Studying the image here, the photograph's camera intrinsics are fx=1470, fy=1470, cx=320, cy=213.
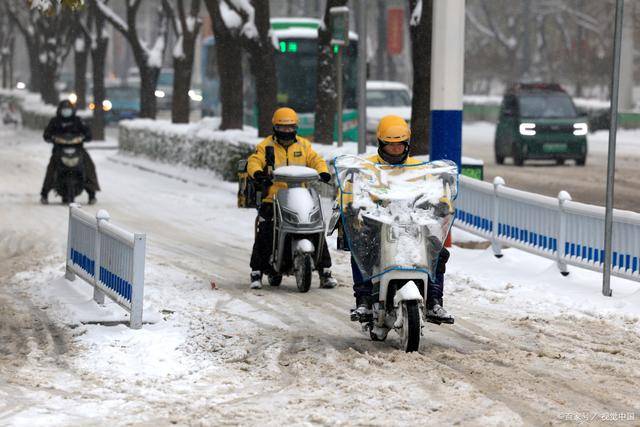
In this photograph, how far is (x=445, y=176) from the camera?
1010 centimetres

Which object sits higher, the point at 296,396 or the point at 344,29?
the point at 344,29

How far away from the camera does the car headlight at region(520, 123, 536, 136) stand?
107 feet

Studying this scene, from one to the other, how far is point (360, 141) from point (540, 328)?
26.4 feet

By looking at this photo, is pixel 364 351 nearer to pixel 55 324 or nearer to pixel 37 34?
pixel 55 324

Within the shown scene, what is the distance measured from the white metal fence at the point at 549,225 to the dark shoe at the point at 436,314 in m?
3.02

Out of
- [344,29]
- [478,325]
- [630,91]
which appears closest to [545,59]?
[630,91]

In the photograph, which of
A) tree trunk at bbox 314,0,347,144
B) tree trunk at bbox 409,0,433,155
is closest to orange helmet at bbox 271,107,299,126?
tree trunk at bbox 409,0,433,155

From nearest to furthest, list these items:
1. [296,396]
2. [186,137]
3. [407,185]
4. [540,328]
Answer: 1. [296,396]
2. [407,185]
3. [540,328]
4. [186,137]

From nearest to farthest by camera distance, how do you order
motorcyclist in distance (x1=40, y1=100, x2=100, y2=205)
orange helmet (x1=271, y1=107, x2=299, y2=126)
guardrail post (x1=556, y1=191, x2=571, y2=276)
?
orange helmet (x1=271, y1=107, x2=299, y2=126), guardrail post (x1=556, y1=191, x2=571, y2=276), motorcyclist in distance (x1=40, y1=100, x2=100, y2=205)

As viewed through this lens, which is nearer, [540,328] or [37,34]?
[540,328]

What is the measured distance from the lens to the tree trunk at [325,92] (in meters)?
27.4

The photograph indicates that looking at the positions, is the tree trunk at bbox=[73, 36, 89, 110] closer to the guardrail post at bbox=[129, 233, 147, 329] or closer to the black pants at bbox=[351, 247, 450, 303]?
the guardrail post at bbox=[129, 233, 147, 329]

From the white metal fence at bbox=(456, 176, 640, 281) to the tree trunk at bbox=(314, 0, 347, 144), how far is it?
10449 mm

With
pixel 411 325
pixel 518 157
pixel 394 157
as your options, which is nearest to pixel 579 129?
pixel 518 157
